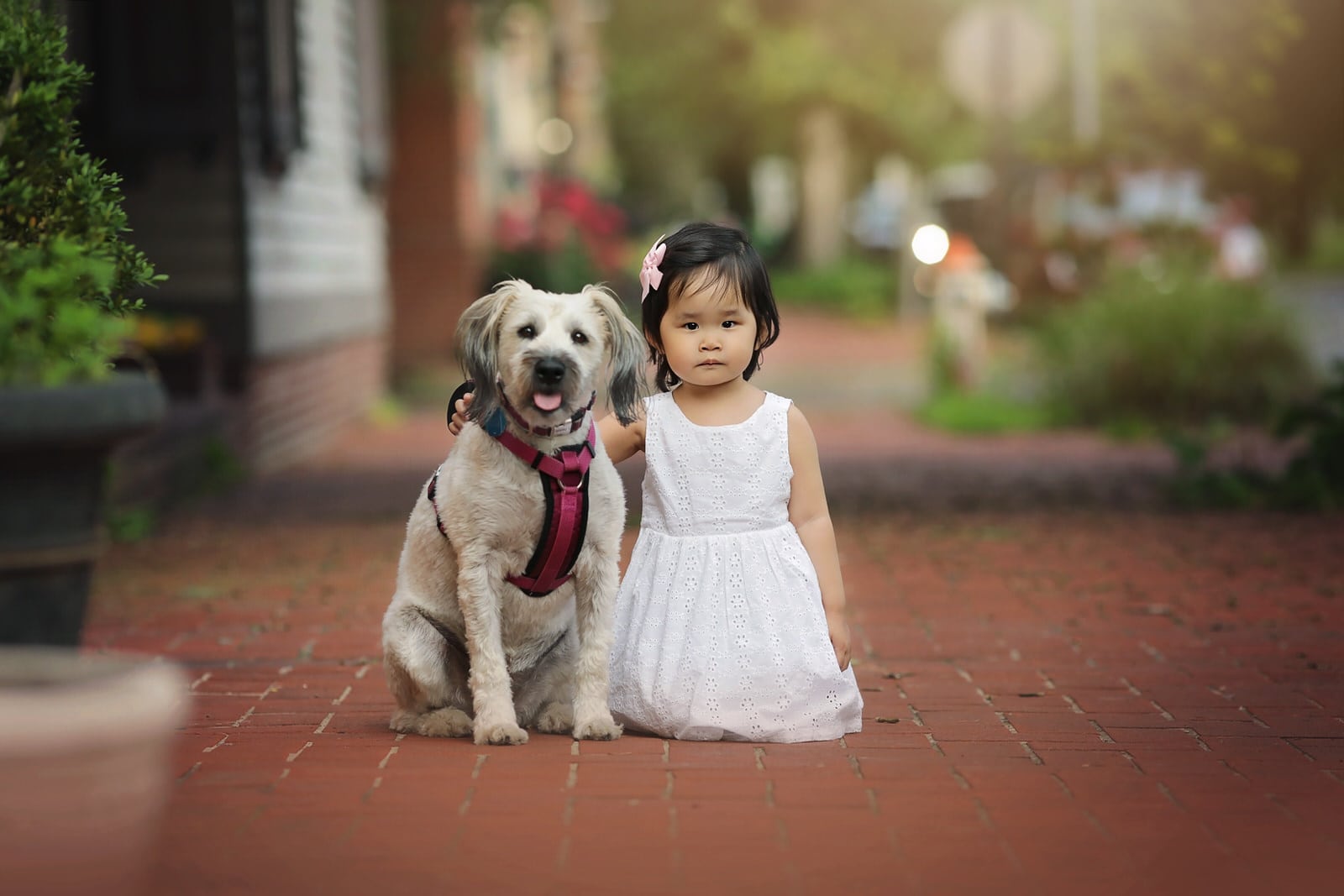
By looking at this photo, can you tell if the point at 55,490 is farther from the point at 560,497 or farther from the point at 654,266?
the point at 654,266

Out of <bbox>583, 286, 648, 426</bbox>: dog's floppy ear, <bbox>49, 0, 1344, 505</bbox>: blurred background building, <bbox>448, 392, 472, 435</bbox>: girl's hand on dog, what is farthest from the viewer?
<bbox>49, 0, 1344, 505</bbox>: blurred background building

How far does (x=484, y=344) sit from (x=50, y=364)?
4.25ft

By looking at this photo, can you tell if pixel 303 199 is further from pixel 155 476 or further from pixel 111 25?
pixel 155 476

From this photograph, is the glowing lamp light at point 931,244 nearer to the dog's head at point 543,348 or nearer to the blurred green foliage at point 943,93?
the blurred green foliage at point 943,93

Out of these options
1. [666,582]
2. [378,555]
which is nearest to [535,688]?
[666,582]

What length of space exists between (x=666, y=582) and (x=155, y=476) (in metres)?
5.53

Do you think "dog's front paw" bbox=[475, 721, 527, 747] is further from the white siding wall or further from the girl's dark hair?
the white siding wall

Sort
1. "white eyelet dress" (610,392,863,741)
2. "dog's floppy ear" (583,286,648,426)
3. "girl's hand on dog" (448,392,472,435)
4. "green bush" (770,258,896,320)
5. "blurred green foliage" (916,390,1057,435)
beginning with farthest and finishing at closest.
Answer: "green bush" (770,258,896,320) → "blurred green foliage" (916,390,1057,435) → "white eyelet dress" (610,392,863,741) → "girl's hand on dog" (448,392,472,435) → "dog's floppy ear" (583,286,648,426)

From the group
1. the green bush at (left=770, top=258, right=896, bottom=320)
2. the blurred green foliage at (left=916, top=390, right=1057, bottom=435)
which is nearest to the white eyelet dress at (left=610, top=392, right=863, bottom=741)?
the blurred green foliage at (left=916, top=390, right=1057, bottom=435)

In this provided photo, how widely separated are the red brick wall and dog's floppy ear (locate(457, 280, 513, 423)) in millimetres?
7214

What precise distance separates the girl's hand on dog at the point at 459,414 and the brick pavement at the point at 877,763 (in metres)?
0.84

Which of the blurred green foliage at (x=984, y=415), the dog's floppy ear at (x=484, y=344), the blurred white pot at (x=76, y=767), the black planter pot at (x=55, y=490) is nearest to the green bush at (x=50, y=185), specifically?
the black planter pot at (x=55, y=490)

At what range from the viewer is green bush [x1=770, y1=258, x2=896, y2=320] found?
110 feet

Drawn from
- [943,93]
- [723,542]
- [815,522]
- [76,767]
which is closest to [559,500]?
[723,542]
